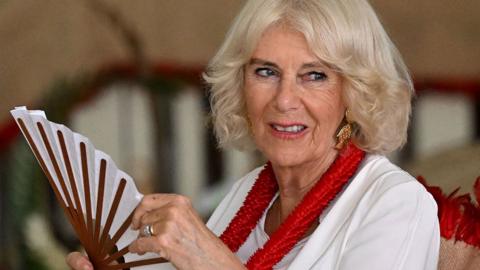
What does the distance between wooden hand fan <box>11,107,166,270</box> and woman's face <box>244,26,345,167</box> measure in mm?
403

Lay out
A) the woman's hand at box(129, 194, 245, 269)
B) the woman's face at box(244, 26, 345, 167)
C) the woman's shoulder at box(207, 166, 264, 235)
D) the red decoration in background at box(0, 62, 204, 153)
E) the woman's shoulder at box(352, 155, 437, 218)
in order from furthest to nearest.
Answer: the red decoration in background at box(0, 62, 204, 153) → the woman's shoulder at box(207, 166, 264, 235) → the woman's face at box(244, 26, 345, 167) → the woman's shoulder at box(352, 155, 437, 218) → the woman's hand at box(129, 194, 245, 269)

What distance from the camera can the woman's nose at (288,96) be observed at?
2.53 m

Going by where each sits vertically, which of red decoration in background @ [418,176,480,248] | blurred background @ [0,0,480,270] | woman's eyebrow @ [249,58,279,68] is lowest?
blurred background @ [0,0,480,270]

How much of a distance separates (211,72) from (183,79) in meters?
2.76

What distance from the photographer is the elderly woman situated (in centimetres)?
235

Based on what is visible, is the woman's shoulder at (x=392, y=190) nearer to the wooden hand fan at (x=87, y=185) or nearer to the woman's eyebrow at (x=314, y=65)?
the woman's eyebrow at (x=314, y=65)

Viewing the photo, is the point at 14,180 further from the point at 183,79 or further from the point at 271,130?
the point at 271,130

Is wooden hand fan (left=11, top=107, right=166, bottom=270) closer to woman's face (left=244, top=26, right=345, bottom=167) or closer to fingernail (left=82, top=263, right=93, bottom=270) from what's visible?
fingernail (left=82, top=263, right=93, bottom=270)

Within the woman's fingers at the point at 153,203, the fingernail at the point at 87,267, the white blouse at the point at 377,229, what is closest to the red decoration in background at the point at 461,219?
the white blouse at the point at 377,229

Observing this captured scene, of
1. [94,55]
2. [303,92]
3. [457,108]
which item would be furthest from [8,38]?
[303,92]

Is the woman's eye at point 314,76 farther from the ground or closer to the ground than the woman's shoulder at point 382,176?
farther from the ground

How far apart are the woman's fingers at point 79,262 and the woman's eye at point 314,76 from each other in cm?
62

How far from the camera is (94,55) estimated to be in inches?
222

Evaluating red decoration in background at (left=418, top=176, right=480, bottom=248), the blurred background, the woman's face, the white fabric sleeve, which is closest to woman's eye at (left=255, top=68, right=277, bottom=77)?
the woman's face
